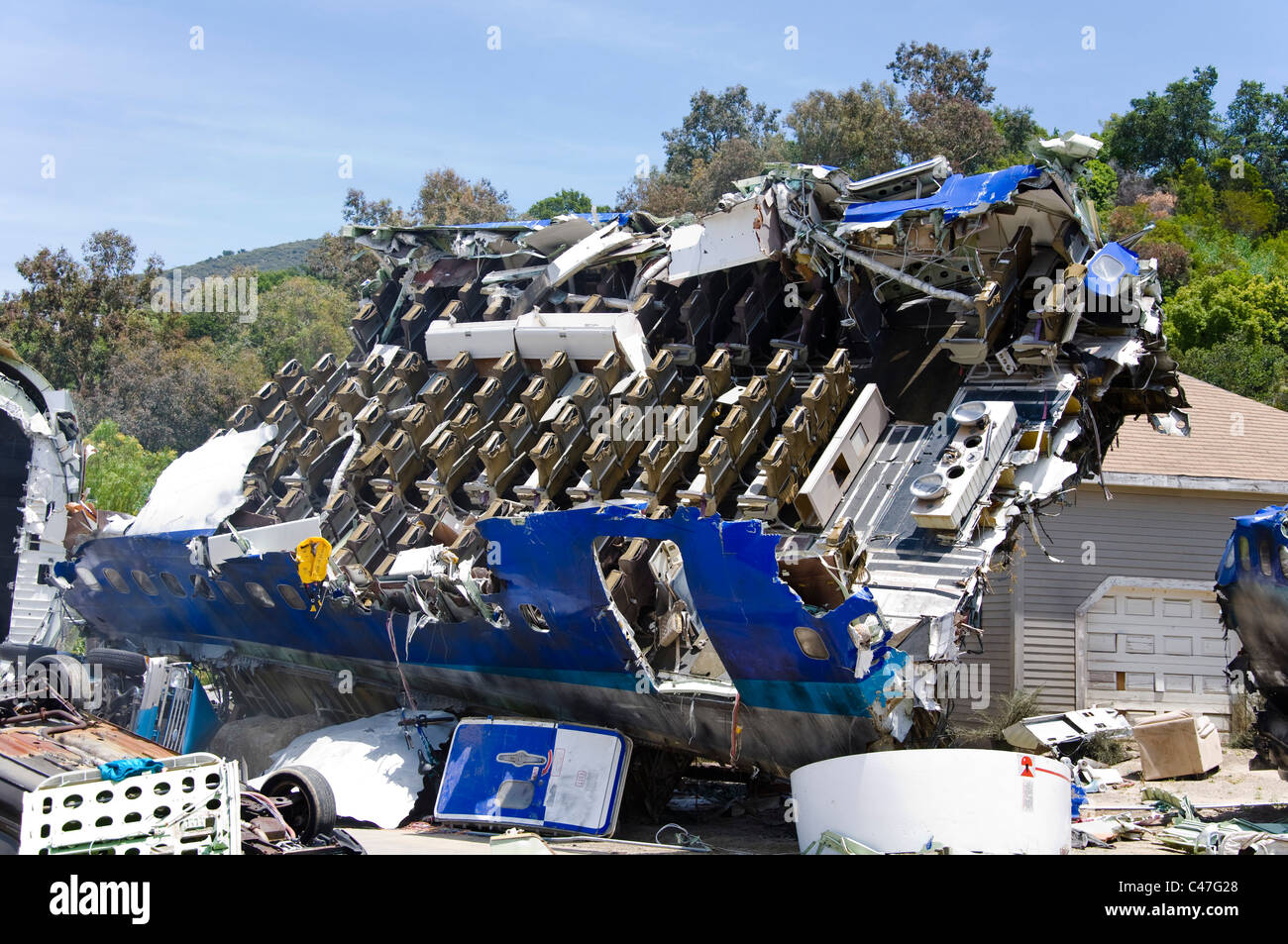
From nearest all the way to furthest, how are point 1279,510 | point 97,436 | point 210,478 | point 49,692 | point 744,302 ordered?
point 1279,510
point 49,692
point 744,302
point 210,478
point 97,436

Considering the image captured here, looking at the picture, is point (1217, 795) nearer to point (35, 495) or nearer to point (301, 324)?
point (35, 495)

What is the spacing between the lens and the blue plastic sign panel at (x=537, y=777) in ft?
49.4

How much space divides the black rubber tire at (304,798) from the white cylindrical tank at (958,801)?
552 cm

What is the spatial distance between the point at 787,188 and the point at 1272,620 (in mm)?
8914

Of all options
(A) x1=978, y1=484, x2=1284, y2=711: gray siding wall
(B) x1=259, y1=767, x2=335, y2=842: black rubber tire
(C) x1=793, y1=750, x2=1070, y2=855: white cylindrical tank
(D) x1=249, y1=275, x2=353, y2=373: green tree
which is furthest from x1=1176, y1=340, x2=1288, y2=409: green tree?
(D) x1=249, y1=275, x2=353, y2=373: green tree

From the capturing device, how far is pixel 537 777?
15516 millimetres

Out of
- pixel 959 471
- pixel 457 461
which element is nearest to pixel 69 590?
pixel 457 461

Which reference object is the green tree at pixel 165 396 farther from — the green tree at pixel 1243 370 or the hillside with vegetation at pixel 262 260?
the hillside with vegetation at pixel 262 260

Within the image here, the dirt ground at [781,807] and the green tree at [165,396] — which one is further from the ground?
the green tree at [165,396]

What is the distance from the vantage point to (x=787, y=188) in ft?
61.0

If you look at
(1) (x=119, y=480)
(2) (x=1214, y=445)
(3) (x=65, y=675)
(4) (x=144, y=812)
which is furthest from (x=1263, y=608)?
(1) (x=119, y=480)

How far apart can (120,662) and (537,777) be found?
30.6 ft

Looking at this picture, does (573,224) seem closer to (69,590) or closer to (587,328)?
(587,328)

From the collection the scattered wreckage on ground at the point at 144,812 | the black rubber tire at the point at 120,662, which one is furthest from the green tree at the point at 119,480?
the scattered wreckage on ground at the point at 144,812
